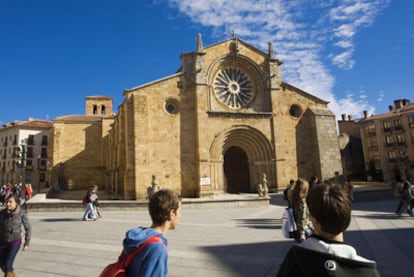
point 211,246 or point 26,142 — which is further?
point 26,142

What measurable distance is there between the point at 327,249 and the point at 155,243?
1025mm

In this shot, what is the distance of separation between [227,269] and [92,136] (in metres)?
32.0

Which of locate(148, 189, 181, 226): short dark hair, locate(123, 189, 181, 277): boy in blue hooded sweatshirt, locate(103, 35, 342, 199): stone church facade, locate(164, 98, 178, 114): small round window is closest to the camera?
locate(123, 189, 181, 277): boy in blue hooded sweatshirt

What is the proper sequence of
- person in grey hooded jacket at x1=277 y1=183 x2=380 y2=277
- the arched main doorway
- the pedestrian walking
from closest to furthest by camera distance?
person in grey hooded jacket at x1=277 y1=183 x2=380 y2=277
the pedestrian walking
the arched main doorway

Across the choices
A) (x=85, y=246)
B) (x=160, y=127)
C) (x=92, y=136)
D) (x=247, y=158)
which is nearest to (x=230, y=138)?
(x=247, y=158)

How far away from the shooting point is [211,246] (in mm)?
6387

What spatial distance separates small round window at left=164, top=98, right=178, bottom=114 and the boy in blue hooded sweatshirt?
17.3m

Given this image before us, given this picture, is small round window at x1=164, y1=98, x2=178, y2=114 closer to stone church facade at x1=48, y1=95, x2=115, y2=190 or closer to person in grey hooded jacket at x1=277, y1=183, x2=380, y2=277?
stone church facade at x1=48, y1=95, x2=115, y2=190

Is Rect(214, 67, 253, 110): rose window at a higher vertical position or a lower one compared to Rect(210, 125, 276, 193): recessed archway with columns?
higher

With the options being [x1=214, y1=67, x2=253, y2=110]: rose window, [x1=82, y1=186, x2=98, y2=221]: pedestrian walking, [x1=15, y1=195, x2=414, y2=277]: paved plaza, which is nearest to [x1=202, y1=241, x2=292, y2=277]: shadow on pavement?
[x1=15, y1=195, x2=414, y2=277]: paved plaza

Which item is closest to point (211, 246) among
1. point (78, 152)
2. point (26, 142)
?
point (78, 152)

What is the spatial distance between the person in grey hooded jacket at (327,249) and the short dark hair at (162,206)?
0.90m

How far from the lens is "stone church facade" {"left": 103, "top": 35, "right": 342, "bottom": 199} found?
706 inches

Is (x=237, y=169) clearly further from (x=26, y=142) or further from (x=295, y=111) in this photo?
(x=26, y=142)
